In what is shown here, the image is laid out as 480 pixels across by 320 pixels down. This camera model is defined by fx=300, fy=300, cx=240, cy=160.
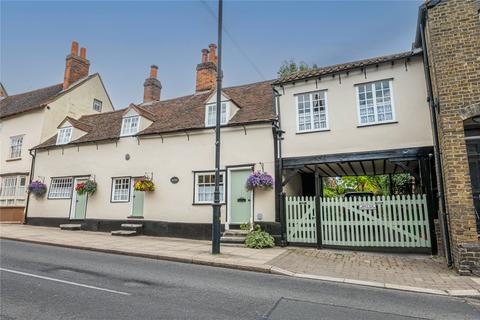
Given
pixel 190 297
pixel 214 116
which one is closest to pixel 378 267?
pixel 190 297

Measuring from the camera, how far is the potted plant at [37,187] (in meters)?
17.7

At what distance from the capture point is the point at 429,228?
31.9ft

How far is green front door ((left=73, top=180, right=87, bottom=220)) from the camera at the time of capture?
16.6 m

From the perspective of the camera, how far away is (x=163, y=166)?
14727 millimetres

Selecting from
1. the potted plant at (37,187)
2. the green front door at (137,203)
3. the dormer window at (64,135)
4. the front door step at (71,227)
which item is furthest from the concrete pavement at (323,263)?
the dormer window at (64,135)

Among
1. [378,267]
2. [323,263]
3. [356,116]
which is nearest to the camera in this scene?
[378,267]

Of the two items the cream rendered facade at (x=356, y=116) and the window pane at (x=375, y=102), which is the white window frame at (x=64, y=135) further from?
the window pane at (x=375, y=102)

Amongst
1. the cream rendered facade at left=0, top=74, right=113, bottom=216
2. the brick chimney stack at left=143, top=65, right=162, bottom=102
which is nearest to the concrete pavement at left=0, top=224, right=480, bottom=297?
the cream rendered facade at left=0, top=74, right=113, bottom=216

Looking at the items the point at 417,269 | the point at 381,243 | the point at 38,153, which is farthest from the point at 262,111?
the point at 38,153

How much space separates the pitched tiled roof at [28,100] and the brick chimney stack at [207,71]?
1023 centimetres

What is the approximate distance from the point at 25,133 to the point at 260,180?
1736 centimetres

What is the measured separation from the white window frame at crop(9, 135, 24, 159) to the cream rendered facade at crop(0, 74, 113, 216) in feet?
0.35

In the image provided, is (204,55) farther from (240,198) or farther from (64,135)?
(240,198)

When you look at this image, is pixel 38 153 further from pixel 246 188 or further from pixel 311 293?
pixel 311 293
